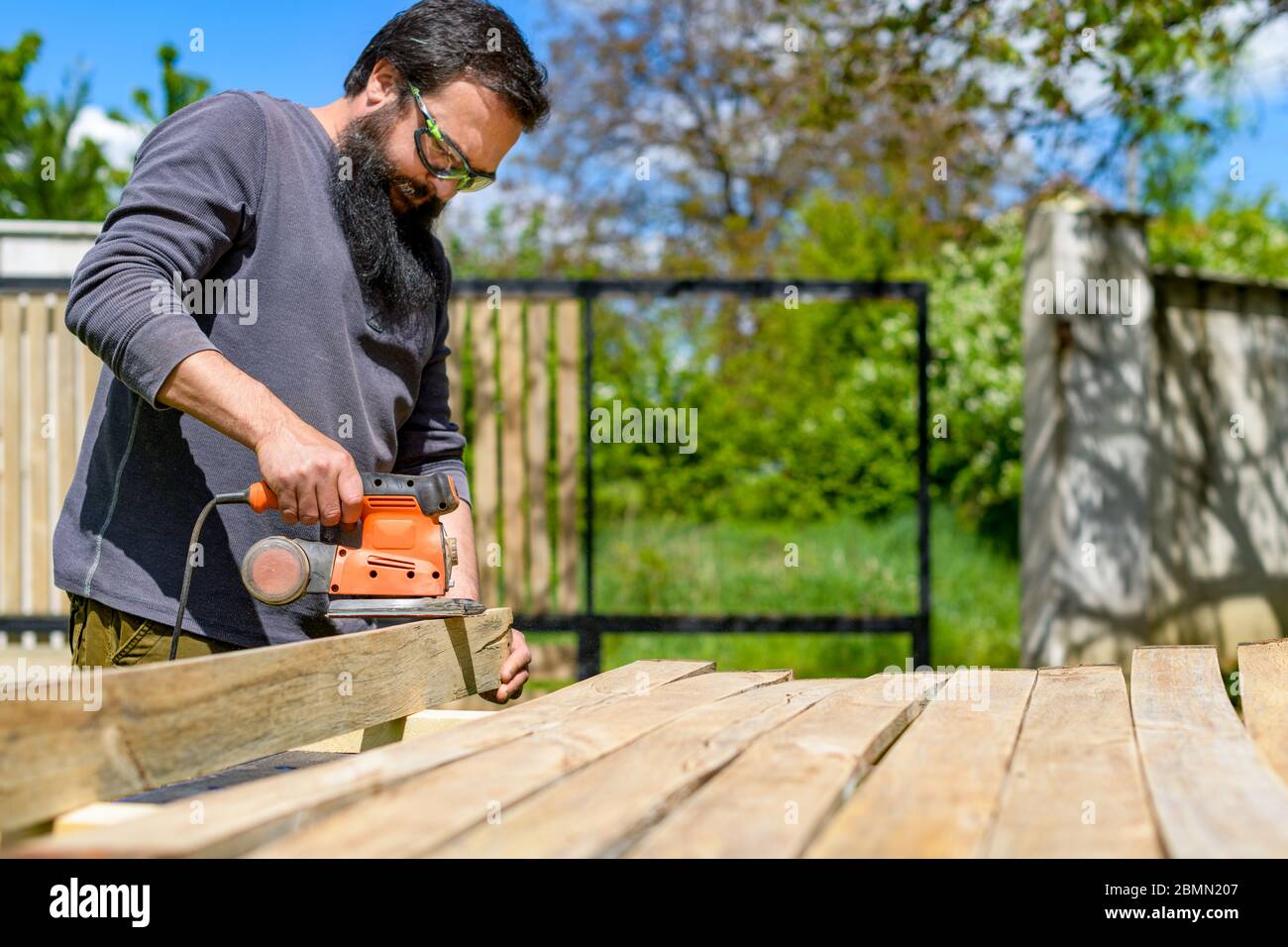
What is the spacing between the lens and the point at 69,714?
57.4 inches

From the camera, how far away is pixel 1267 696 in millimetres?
2232

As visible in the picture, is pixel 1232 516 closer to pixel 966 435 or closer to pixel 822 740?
pixel 966 435

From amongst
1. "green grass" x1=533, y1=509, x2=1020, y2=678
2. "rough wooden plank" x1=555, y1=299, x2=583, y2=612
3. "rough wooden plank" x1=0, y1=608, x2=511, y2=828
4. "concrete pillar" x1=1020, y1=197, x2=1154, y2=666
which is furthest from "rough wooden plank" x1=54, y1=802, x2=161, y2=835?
"green grass" x1=533, y1=509, x2=1020, y2=678

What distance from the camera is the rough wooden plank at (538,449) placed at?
603 centimetres

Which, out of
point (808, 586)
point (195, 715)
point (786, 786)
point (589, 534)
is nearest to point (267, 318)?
point (195, 715)

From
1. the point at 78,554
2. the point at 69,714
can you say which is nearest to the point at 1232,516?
the point at 78,554

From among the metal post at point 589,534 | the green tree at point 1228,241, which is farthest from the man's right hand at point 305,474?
the green tree at point 1228,241

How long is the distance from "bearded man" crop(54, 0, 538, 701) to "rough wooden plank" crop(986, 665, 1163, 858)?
1.27 meters

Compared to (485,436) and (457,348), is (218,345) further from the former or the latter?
(457,348)

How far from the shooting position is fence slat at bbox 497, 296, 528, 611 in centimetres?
604

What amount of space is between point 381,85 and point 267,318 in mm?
643

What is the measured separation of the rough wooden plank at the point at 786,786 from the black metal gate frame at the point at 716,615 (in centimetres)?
340
